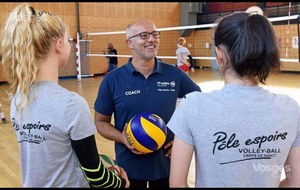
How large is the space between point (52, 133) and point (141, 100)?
0.89 m

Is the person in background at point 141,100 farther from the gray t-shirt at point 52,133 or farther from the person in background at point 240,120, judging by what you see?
the person in background at point 240,120

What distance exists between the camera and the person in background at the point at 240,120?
3.24ft

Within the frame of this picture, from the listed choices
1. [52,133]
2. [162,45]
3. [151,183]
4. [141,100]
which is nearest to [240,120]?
[52,133]

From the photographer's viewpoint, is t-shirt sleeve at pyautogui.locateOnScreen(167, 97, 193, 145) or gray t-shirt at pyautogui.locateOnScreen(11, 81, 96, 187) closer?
t-shirt sleeve at pyautogui.locateOnScreen(167, 97, 193, 145)

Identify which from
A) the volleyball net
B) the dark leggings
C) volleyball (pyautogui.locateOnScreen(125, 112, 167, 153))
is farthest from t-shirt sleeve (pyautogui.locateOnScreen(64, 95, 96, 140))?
the volleyball net

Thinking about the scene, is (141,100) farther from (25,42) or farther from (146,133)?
(25,42)

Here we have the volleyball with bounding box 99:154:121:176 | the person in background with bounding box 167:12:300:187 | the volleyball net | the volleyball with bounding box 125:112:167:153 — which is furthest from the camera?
the volleyball net

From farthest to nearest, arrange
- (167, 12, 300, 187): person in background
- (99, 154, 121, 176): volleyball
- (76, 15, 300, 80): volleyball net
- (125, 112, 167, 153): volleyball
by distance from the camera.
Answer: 1. (76, 15, 300, 80): volleyball net
2. (125, 112, 167, 153): volleyball
3. (99, 154, 121, 176): volleyball
4. (167, 12, 300, 187): person in background

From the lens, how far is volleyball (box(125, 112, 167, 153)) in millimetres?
1783

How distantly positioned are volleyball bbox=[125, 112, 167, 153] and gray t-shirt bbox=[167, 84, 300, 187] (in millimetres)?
744

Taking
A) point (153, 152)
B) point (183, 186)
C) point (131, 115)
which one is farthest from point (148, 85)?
point (183, 186)

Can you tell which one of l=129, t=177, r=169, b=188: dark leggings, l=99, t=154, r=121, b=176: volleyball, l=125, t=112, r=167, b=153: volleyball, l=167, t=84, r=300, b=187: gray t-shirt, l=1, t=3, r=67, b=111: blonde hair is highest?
l=1, t=3, r=67, b=111: blonde hair

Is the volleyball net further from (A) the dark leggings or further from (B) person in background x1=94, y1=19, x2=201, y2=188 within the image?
(A) the dark leggings

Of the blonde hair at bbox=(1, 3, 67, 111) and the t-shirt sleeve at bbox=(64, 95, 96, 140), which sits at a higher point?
the blonde hair at bbox=(1, 3, 67, 111)
